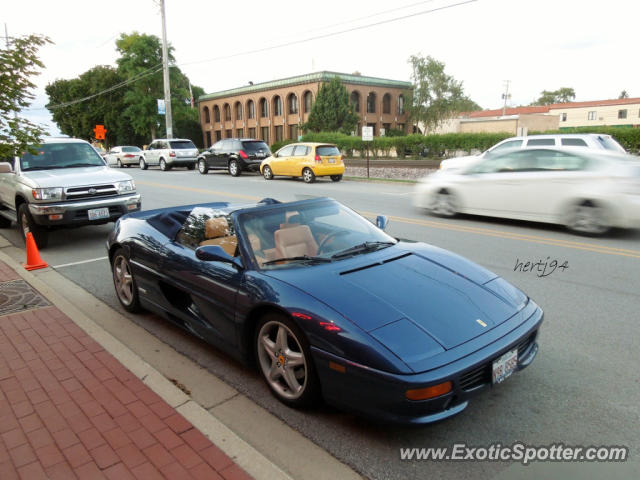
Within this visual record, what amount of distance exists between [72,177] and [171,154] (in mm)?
21155

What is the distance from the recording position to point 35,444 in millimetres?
2875

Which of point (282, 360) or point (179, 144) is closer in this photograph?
point (282, 360)

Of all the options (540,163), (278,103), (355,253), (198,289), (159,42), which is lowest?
(198,289)

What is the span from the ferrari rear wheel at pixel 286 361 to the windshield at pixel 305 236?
491 millimetres

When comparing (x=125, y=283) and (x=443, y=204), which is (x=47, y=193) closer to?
(x=125, y=283)

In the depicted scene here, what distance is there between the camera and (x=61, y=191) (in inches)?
318

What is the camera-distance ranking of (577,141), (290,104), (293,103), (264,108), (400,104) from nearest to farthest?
(577,141)
(293,103)
(290,104)
(264,108)
(400,104)

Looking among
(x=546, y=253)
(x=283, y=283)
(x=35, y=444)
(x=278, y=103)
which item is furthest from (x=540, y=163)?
→ (x=278, y=103)

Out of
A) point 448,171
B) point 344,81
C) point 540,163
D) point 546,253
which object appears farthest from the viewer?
point 344,81

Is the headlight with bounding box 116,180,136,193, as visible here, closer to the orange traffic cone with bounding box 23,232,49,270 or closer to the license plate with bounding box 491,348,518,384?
the orange traffic cone with bounding box 23,232,49,270

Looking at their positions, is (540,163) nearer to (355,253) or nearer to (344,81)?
(355,253)

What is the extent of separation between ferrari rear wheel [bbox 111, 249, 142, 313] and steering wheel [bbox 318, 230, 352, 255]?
2.19 meters

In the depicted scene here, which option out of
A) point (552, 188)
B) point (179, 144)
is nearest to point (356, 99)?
point (179, 144)

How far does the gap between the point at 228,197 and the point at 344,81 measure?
4629 cm
